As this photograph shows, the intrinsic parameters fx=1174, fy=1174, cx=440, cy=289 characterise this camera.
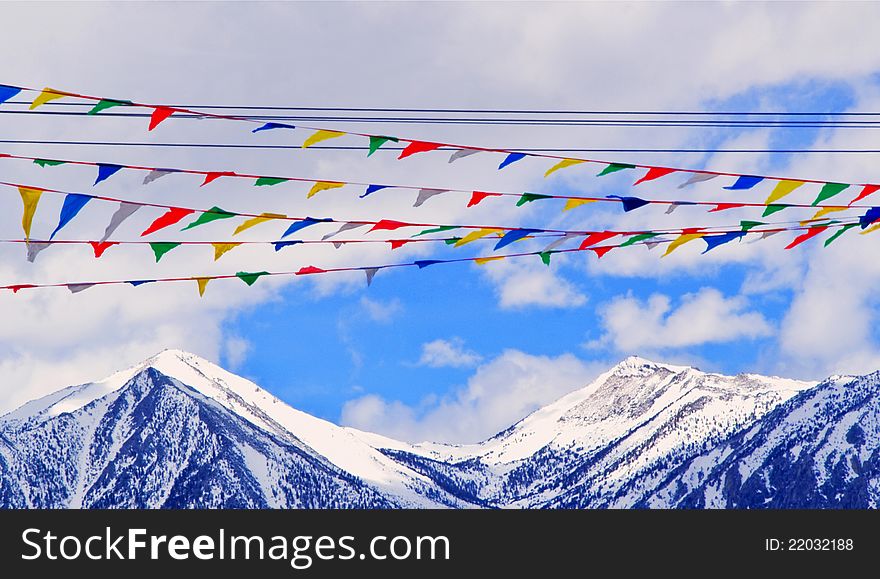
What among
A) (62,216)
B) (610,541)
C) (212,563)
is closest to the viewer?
(62,216)

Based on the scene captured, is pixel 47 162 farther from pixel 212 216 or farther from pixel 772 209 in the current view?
pixel 772 209

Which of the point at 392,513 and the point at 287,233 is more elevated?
the point at 287,233

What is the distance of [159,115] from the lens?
1327cm

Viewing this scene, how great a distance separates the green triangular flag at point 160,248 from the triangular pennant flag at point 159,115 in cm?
195

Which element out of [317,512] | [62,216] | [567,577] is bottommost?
[567,577]

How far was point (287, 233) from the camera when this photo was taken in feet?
49.1

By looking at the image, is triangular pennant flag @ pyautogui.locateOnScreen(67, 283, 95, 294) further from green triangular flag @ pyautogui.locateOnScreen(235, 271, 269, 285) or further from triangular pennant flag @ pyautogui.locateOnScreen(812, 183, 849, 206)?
triangular pennant flag @ pyautogui.locateOnScreen(812, 183, 849, 206)

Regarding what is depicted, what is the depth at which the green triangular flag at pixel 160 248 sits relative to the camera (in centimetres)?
1479

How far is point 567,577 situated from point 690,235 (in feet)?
15.7

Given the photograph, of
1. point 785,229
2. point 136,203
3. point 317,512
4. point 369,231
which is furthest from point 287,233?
point 785,229

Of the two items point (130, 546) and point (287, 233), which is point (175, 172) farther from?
point (130, 546)

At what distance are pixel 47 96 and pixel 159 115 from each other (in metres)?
1.21

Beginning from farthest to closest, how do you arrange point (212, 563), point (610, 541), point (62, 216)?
point (610, 541) → point (212, 563) → point (62, 216)

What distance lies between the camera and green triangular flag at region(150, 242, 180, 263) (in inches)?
582
